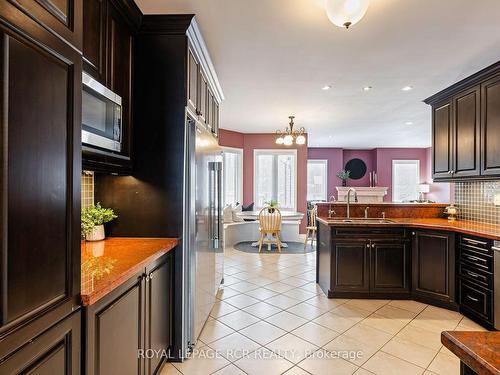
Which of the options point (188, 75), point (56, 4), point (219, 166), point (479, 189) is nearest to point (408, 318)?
point (479, 189)

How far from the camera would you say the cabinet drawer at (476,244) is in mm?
2656

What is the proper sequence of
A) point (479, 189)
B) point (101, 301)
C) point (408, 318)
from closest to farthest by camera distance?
point (101, 301)
point (408, 318)
point (479, 189)

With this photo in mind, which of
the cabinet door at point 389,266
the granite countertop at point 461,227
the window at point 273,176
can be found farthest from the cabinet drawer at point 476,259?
the window at point 273,176

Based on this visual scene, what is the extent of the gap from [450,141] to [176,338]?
3.75 metres

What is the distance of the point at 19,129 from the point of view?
0.79 meters

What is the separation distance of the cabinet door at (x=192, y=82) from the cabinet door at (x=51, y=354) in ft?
5.56

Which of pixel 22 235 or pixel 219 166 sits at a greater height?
pixel 219 166

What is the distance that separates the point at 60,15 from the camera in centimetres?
97

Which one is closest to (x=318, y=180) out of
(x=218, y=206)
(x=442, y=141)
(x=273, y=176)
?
(x=273, y=176)

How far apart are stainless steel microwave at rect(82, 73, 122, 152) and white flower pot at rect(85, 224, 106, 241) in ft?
1.99

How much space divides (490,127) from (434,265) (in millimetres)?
1572

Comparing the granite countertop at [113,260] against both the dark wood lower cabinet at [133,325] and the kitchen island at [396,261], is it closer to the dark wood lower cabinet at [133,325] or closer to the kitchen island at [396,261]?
the dark wood lower cabinet at [133,325]

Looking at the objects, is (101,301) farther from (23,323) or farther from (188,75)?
(188,75)

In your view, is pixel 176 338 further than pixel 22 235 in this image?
Yes
